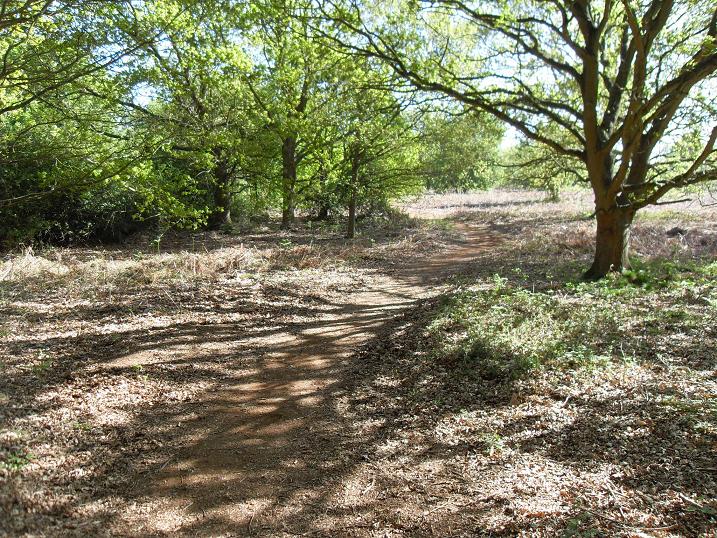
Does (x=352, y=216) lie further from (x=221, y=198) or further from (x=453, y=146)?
(x=221, y=198)

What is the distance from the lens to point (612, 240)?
926 cm

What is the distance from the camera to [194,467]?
3.87 metres

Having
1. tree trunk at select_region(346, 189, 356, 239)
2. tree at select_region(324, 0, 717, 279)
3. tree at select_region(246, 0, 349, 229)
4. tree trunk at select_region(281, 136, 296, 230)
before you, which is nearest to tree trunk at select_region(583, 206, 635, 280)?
tree at select_region(324, 0, 717, 279)

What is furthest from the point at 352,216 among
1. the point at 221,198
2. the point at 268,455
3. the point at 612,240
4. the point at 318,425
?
the point at 268,455

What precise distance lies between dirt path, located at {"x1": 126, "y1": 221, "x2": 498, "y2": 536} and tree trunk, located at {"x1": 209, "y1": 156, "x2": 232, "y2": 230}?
37.2 feet

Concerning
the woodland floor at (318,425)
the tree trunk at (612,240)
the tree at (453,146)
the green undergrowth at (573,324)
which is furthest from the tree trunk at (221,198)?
the tree trunk at (612,240)

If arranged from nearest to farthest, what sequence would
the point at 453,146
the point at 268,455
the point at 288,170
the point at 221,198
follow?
the point at 268,455
the point at 453,146
the point at 288,170
the point at 221,198

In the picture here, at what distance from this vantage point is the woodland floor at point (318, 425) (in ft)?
10.4

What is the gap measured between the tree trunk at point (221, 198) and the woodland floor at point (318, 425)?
8935 mm

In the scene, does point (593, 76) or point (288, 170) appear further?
point (288, 170)

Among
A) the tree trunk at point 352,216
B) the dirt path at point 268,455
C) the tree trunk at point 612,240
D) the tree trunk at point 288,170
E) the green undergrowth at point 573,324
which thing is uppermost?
the tree trunk at point 288,170

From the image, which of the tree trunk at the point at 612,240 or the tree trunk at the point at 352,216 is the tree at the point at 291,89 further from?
the tree trunk at the point at 612,240

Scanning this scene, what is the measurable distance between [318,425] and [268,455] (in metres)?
0.68

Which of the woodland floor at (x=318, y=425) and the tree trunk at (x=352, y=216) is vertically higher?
the tree trunk at (x=352, y=216)
